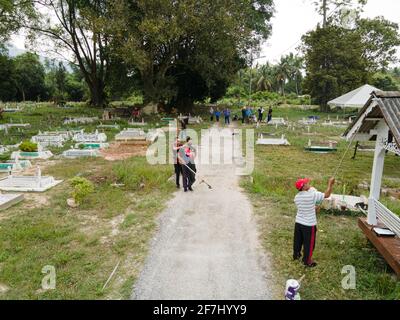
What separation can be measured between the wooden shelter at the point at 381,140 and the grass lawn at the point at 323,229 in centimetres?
39

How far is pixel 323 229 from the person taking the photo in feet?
24.1

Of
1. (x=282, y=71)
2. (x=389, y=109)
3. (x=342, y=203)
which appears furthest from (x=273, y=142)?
(x=282, y=71)

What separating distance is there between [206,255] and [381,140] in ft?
13.6

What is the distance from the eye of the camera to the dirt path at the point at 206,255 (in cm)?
502

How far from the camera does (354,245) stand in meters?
6.57

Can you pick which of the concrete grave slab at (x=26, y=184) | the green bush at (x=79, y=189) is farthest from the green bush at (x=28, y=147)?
the green bush at (x=79, y=189)

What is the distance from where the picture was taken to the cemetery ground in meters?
5.21

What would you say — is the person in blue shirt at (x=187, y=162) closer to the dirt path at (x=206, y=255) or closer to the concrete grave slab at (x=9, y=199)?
the dirt path at (x=206, y=255)

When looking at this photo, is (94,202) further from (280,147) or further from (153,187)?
(280,147)

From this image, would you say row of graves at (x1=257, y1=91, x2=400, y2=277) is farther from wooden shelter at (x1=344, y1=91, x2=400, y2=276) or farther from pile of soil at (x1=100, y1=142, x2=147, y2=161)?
pile of soil at (x1=100, y1=142, x2=147, y2=161)

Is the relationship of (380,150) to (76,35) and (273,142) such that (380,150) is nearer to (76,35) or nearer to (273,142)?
(273,142)

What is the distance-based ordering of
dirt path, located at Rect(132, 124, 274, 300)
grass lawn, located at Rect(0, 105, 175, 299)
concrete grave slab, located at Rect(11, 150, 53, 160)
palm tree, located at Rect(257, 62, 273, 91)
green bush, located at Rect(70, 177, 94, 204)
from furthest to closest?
palm tree, located at Rect(257, 62, 273, 91), concrete grave slab, located at Rect(11, 150, 53, 160), green bush, located at Rect(70, 177, 94, 204), grass lawn, located at Rect(0, 105, 175, 299), dirt path, located at Rect(132, 124, 274, 300)

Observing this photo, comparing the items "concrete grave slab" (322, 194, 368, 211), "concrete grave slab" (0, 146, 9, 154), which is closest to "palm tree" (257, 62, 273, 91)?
"concrete grave slab" (0, 146, 9, 154)

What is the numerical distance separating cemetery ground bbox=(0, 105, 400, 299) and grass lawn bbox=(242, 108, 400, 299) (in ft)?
0.07
